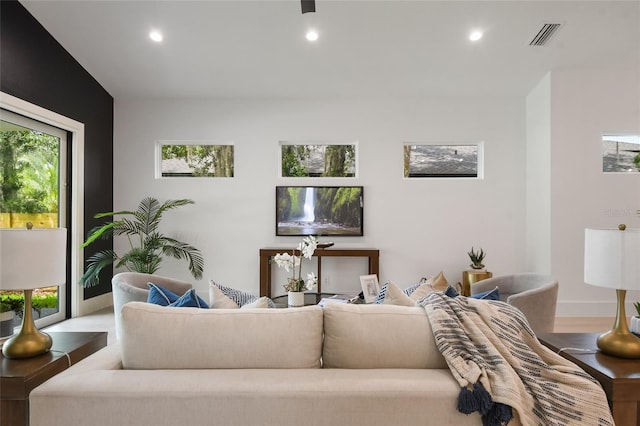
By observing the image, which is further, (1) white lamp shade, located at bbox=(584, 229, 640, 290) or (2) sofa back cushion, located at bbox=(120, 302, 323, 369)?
(1) white lamp shade, located at bbox=(584, 229, 640, 290)

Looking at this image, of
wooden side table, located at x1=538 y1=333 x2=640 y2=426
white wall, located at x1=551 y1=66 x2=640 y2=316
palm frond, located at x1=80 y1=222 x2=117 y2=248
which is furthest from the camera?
white wall, located at x1=551 y1=66 x2=640 y2=316

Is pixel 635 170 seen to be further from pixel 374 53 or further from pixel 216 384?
pixel 216 384

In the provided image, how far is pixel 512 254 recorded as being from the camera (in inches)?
221

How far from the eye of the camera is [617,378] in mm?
1510

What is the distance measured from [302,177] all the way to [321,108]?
0.97 metres

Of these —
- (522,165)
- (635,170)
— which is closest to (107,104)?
(522,165)

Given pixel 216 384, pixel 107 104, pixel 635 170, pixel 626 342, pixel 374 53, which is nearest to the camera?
pixel 216 384

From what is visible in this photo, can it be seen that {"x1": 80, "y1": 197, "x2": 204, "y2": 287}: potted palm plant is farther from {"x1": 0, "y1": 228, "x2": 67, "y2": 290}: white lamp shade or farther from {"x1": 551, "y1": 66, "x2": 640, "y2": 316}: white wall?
{"x1": 551, "y1": 66, "x2": 640, "y2": 316}: white wall

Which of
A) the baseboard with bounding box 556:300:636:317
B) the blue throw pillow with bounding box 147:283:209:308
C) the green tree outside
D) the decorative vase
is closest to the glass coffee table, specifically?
the decorative vase

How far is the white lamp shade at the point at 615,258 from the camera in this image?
1704mm

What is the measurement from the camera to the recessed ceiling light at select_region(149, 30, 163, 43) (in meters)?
4.40

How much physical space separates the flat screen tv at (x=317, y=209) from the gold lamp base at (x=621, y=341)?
3.91m

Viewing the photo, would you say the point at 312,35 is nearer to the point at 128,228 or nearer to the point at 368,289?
the point at 368,289

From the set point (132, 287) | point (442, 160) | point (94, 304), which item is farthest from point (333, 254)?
point (94, 304)
